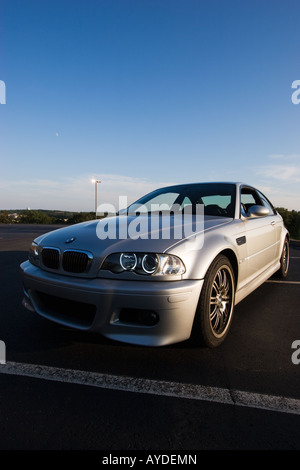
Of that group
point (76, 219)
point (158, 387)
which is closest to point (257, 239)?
point (158, 387)

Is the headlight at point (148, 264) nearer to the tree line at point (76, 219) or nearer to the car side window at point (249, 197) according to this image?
the car side window at point (249, 197)

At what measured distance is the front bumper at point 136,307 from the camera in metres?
1.76

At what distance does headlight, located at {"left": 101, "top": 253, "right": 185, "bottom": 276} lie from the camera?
6.01ft

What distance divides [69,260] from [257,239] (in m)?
2.08

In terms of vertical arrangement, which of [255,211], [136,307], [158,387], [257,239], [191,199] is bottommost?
[158,387]

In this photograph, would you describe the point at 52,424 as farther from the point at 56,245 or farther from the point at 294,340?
the point at 294,340

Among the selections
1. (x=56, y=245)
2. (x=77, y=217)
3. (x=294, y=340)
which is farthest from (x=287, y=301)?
(x=77, y=217)

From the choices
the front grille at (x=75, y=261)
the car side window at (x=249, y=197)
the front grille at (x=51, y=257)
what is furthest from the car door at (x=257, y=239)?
the front grille at (x=51, y=257)

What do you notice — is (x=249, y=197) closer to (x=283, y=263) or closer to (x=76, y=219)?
(x=283, y=263)

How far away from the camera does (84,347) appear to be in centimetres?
216

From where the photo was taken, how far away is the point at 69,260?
Result: 2.06 metres

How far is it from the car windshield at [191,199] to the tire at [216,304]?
80 centimetres

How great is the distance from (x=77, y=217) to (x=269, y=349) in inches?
1559

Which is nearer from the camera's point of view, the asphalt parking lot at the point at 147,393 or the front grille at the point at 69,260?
the asphalt parking lot at the point at 147,393
